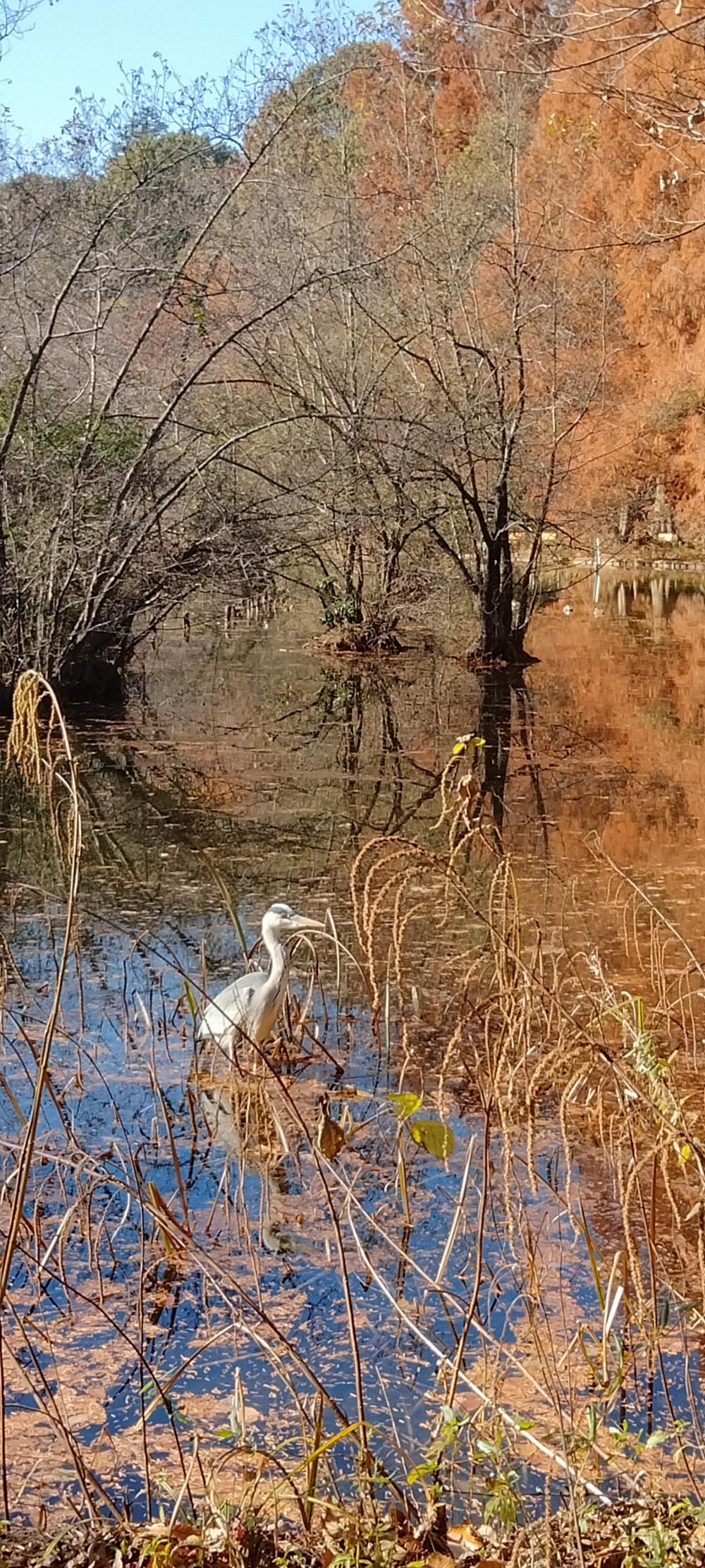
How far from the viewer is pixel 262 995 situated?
4.76 meters

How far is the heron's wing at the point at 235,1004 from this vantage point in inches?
184

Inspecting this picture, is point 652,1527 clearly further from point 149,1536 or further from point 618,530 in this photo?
point 618,530

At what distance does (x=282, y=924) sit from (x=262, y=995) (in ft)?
1.09

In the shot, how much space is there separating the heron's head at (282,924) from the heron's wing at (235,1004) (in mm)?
153

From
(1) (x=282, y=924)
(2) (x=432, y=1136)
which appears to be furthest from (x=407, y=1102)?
(1) (x=282, y=924)

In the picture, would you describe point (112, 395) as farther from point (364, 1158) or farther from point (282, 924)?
point (364, 1158)

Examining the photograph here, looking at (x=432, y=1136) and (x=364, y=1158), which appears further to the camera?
(x=364, y=1158)

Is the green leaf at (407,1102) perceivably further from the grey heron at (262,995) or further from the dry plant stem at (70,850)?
the grey heron at (262,995)

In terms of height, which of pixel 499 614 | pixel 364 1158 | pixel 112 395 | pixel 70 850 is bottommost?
pixel 364 1158

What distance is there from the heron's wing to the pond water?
0.14 m

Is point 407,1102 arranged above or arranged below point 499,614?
below

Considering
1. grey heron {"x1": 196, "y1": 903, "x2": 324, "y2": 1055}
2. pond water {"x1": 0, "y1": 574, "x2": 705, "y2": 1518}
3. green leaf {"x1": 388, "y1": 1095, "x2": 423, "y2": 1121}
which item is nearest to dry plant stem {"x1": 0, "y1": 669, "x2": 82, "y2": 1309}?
pond water {"x1": 0, "y1": 574, "x2": 705, "y2": 1518}

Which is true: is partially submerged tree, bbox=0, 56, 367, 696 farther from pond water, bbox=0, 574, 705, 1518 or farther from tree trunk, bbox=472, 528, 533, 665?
tree trunk, bbox=472, 528, 533, 665

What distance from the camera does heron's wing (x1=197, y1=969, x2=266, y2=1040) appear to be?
468 cm
